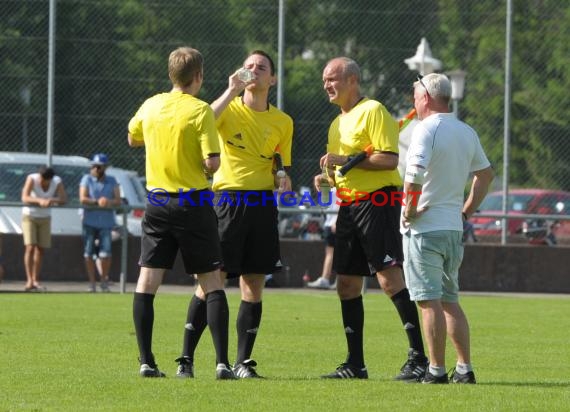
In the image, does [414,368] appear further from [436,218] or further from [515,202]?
[515,202]

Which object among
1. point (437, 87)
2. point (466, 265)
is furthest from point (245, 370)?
point (466, 265)

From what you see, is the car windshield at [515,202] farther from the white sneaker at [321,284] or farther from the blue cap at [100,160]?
the blue cap at [100,160]

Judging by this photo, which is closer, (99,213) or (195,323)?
(195,323)

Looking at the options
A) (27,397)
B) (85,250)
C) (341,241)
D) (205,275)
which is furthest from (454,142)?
(85,250)

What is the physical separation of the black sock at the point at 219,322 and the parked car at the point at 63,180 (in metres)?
11.8

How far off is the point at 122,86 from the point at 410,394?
46.1 feet

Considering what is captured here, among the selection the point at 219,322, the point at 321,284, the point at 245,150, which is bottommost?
the point at 321,284

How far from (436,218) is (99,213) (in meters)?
12.2

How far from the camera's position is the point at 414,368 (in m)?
9.22

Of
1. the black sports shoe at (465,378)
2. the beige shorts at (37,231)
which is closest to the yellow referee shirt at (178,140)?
the black sports shoe at (465,378)

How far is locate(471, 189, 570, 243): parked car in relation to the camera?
2162 centimetres

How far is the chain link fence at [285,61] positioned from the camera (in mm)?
21312

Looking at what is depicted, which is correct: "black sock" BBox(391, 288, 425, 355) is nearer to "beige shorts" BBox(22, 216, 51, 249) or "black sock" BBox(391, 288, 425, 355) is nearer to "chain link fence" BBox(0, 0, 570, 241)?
"beige shorts" BBox(22, 216, 51, 249)

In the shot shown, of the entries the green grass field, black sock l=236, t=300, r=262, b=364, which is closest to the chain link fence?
the green grass field
